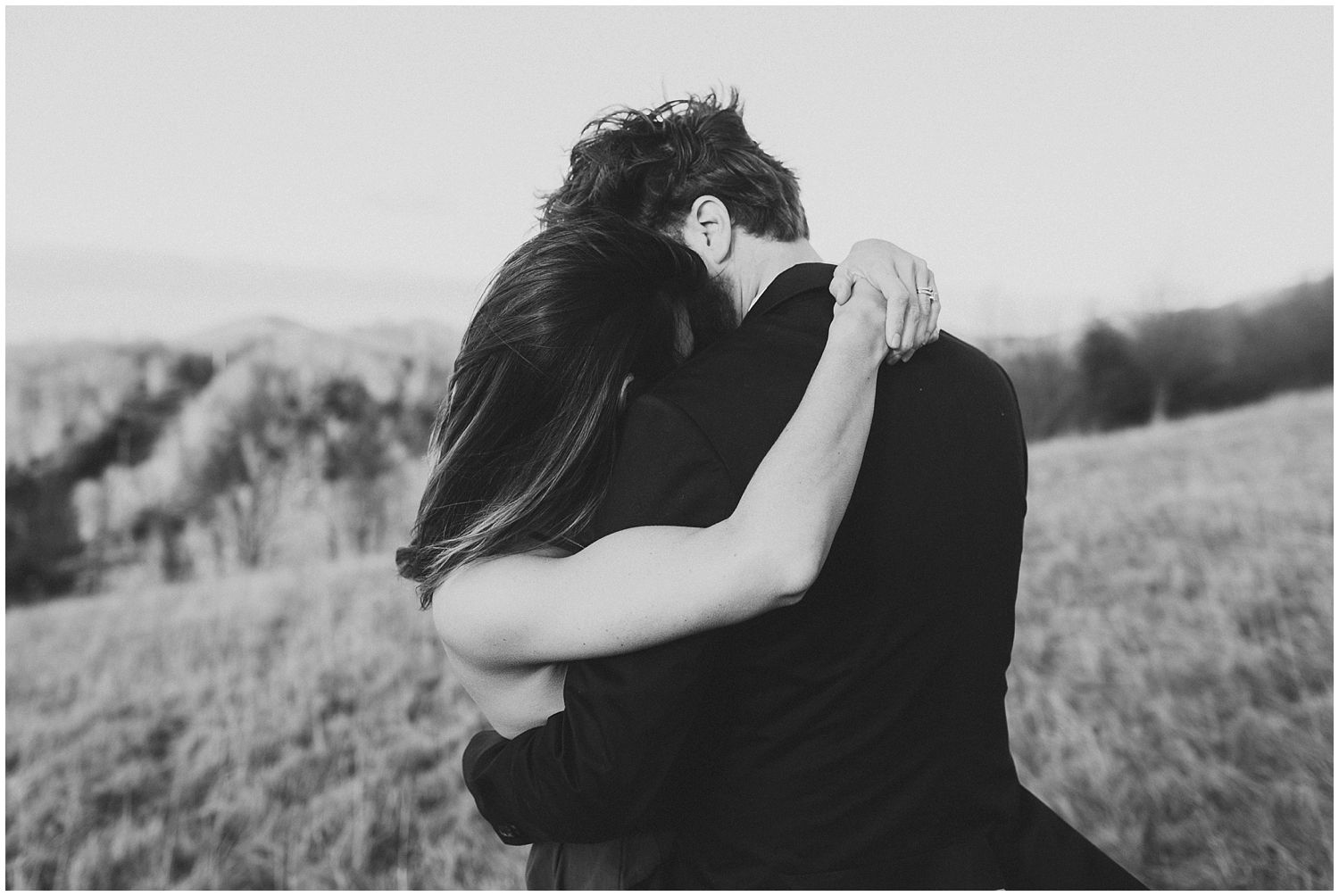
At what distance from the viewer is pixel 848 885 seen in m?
1.17

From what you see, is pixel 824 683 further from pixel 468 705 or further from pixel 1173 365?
pixel 1173 365

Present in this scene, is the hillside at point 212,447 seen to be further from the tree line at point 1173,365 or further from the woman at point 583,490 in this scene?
the woman at point 583,490

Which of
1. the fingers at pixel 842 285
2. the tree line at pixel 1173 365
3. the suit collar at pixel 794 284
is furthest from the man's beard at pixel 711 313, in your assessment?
the tree line at pixel 1173 365

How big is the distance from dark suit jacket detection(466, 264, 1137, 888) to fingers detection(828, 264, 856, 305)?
35 mm

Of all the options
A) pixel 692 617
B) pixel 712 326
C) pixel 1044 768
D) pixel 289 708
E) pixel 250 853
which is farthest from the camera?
pixel 289 708

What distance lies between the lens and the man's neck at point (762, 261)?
5.14ft

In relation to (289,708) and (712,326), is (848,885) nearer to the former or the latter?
(712,326)

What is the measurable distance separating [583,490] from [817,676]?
44 cm

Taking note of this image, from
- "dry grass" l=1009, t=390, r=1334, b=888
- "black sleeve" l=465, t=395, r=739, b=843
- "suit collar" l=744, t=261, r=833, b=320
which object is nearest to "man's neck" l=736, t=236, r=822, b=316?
"suit collar" l=744, t=261, r=833, b=320

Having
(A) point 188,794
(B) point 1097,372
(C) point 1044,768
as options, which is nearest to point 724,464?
(C) point 1044,768

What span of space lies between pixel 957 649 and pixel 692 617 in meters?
0.44

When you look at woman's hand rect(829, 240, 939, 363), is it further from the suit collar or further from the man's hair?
the man's hair

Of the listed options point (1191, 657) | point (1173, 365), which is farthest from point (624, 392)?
point (1173, 365)

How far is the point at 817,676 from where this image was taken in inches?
44.3
